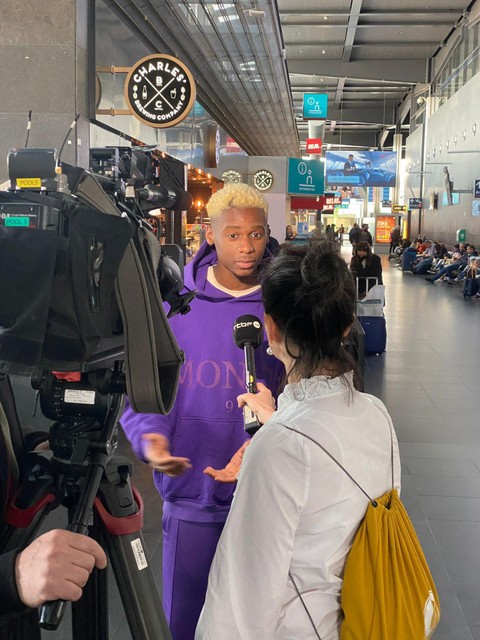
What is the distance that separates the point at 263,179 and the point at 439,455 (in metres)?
13.1

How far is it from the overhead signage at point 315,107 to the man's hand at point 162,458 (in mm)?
26439

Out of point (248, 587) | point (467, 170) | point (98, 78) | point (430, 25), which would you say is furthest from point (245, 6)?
point (430, 25)

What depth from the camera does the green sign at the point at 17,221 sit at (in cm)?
108

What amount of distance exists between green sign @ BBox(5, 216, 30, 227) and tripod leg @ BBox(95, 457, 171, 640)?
590mm

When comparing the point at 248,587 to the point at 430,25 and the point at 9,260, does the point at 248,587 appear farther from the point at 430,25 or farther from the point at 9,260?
the point at 430,25

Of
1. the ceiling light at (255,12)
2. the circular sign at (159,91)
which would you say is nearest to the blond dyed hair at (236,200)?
the circular sign at (159,91)

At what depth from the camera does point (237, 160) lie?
1714 cm

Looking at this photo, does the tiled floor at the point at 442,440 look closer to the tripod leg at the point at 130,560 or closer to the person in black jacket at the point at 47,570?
the tripod leg at the point at 130,560

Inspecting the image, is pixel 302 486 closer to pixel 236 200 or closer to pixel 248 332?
pixel 248 332

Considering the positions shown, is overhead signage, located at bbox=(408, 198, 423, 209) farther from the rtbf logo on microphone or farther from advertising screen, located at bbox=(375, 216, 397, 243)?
the rtbf logo on microphone

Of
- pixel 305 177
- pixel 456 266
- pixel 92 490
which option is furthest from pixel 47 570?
pixel 456 266

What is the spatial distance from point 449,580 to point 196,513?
1.77 metres

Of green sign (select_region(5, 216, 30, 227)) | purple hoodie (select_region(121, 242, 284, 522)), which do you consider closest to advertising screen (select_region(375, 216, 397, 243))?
purple hoodie (select_region(121, 242, 284, 522))

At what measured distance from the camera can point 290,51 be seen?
27.6 m
